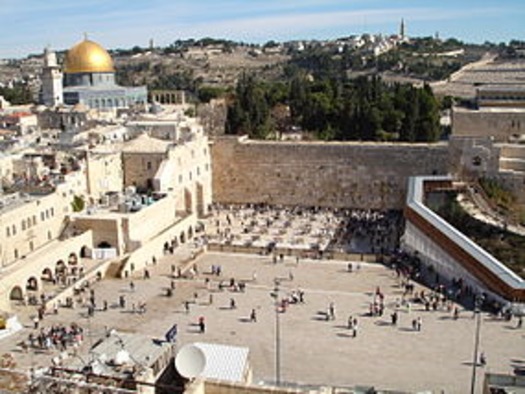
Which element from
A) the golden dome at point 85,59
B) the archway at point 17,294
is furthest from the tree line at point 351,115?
the archway at point 17,294

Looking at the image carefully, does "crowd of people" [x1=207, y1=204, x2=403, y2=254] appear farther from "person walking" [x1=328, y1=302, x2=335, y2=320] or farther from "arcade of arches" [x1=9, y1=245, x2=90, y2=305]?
"arcade of arches" [x1=9, y1=245, x2=90, y2=305]

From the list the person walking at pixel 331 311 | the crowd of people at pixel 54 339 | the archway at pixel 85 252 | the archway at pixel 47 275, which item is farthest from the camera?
the archway at pixel 85 252

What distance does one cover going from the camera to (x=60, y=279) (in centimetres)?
2006

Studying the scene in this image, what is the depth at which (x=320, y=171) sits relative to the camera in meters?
31.9

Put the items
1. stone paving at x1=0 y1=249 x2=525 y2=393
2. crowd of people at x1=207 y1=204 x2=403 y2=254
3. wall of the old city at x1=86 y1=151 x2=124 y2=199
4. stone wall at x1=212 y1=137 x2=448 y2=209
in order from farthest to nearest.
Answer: stone wall at x1=212 y1=137 x2=448 y2=209 < crowd of people at x1=207 y1=204 x2=403 y2=254 < wall of the old city at x1=86 y1=151 x2=124 y2=199 < stone paving at x1=0 y1=249 x2=525 y2=393

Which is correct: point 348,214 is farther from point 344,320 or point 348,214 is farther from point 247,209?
point 344,320

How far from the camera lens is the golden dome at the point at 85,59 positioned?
44219 millimetres

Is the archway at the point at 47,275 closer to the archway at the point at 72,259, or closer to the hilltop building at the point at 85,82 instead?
the archway at the point at 72,259

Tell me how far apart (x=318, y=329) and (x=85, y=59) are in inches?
1321

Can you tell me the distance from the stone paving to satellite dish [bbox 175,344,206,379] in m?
4.66

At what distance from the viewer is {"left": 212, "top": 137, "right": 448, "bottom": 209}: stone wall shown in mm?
30469

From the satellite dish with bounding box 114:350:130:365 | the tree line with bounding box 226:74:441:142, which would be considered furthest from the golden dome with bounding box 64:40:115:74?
the satellite dish with bounding box 114:350:130:365

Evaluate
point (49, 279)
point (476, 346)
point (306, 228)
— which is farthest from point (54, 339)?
point (306, 228)

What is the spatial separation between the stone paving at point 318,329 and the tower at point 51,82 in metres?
27.7
